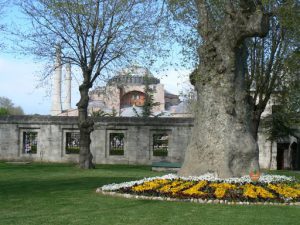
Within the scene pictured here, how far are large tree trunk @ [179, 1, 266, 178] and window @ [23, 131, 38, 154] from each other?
768 inches

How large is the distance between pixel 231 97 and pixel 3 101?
→ 7593 centimetres

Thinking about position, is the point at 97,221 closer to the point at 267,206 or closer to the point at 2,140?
the point at 267,206

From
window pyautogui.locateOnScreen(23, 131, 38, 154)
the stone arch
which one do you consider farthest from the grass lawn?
the stone arch

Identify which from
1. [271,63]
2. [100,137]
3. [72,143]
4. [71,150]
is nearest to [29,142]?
[72,143]

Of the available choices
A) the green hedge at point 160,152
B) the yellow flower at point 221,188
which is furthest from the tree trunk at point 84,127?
the yellow flower at point 221,188

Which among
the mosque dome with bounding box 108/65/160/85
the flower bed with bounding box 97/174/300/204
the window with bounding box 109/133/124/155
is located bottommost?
the flower bed with bounding box 97/174/300/204

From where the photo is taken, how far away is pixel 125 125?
31.1 metres

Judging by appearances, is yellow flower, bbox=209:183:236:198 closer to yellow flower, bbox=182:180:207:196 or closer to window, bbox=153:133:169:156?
yellow flower, bbox=182:180:207:196

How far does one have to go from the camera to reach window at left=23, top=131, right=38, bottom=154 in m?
32.6

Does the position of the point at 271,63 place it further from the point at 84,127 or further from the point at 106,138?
the point at 106,138

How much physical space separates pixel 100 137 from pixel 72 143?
2.89m

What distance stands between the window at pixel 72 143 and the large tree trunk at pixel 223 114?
1790 centimetres

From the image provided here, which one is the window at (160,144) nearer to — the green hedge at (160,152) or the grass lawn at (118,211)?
the green hedge at (160,152)

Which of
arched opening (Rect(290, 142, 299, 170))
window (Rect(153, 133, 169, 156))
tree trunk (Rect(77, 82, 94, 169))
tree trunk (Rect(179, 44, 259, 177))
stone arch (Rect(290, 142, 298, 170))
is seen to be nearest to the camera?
tree trunk (Rect(179, 44, 259, 177))
